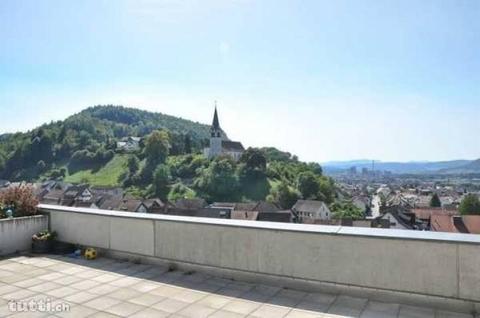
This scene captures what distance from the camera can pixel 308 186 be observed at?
64.9 metres

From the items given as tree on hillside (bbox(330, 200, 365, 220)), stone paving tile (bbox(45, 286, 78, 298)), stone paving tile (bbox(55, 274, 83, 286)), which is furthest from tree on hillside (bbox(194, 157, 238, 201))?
stone paving tile (bbox(45, 286, 78, 298))

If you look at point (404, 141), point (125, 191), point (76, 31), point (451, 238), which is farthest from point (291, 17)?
point (404, 141)

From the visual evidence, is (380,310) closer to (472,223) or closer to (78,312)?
(78,312)

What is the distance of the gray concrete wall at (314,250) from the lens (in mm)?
3162

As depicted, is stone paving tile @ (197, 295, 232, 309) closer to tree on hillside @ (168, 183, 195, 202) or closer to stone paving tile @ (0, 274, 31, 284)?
stone paving tile @ (0, 274, 31, 284)

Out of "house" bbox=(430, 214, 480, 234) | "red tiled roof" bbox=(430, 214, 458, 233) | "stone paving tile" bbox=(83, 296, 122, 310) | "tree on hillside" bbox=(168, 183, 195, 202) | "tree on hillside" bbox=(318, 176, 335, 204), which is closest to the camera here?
"stone paving tile" bbox=(83, 296, 122, 310)

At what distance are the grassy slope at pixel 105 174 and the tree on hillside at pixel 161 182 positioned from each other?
1165 cm

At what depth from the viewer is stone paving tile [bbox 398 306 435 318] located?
3.07 meters

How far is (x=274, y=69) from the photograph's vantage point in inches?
569

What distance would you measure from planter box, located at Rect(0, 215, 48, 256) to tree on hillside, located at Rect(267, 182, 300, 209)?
54.0 metres

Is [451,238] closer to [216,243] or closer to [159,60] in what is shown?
[216,243]

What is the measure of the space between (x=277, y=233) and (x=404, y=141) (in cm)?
8533

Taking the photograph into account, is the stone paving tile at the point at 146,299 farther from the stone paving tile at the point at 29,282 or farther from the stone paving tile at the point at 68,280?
the stone paving tile at the point at 29,282

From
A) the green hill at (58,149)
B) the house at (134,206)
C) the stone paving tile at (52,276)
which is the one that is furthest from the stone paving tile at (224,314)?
the green hill at (58,149)
